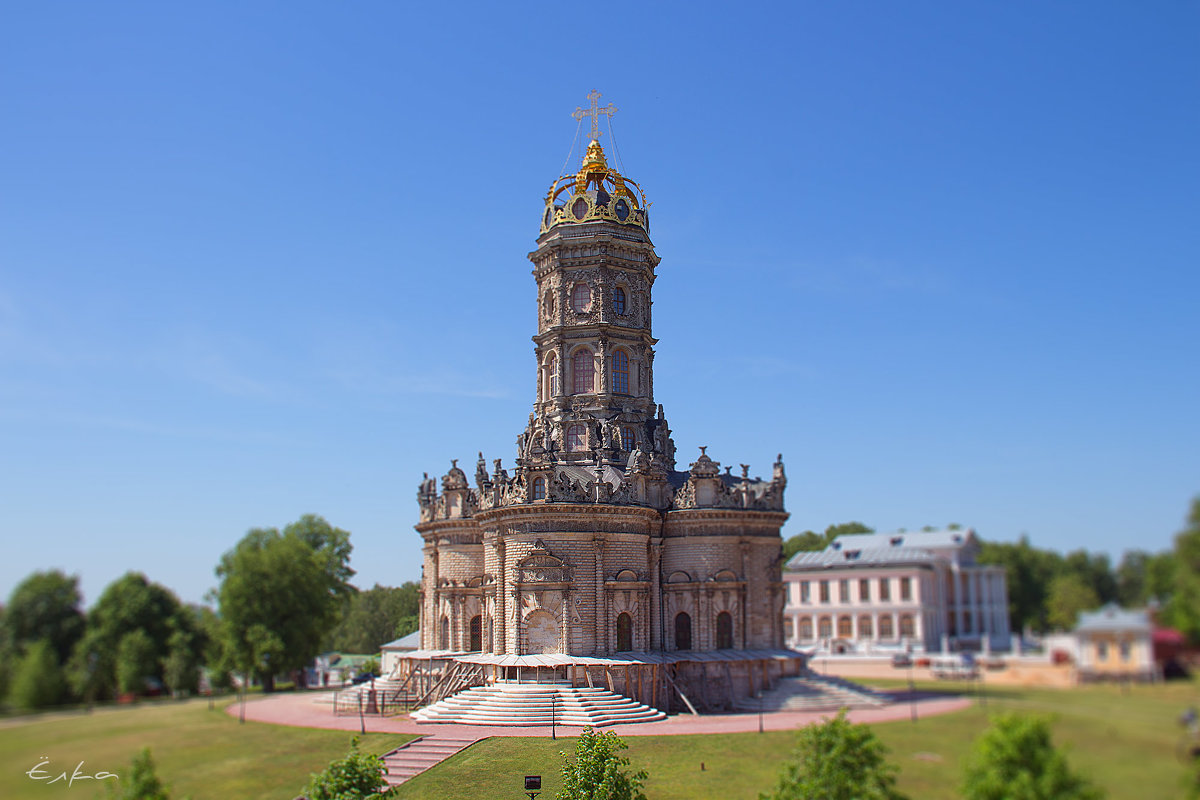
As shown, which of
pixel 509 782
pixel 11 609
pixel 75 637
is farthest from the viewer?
pixel 509 782

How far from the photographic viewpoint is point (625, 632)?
49250mm

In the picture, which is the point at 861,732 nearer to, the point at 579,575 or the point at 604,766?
the point at 604,766

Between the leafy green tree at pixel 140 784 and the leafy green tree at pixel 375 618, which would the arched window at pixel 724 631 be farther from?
the leafy green tree at pixel 140 784

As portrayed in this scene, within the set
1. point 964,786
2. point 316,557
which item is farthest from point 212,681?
point 316,557

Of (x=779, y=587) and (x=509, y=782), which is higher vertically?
(x=779, y=587)

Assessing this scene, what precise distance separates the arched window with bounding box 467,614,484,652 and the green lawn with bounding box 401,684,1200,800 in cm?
2263

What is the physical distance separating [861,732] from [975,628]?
5.23 meters

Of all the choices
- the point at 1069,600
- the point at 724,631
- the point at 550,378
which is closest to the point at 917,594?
the point at 1069,600

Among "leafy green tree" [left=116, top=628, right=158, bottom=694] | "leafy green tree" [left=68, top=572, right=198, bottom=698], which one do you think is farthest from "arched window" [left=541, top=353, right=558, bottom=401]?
"leafy green tree" [left=116, top=628, right=158, bottom=694]

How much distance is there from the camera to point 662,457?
55.9 meters

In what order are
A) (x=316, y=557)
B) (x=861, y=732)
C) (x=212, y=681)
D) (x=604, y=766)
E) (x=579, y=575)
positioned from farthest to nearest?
(x=316, y=557), (x=579, y=575), (x=604, y=766), (x=212, y=681), (x=861, y=732)

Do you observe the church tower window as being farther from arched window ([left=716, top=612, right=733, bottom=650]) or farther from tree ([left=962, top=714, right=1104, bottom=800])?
tree ([left=962, top=714, right=1104, bottom=800])

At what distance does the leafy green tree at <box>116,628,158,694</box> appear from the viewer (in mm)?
16094

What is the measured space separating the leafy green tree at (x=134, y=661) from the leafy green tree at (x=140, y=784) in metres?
3.61
